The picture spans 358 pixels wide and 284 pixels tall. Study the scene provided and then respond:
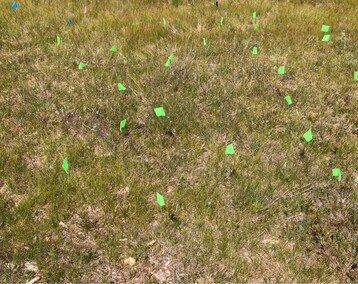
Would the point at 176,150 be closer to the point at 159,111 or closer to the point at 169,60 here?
the point at 159,111

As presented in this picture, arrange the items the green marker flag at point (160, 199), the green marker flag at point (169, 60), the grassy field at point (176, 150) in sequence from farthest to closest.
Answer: the green marker flag at point (169, 60)
the green marker flag at point (160, 199)
the grassy field at point (176, 150)

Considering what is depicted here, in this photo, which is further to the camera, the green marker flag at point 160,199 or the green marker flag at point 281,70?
the green marker flag at point 281,70

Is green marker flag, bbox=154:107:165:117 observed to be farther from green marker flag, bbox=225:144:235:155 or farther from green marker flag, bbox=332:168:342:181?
green marker flag, bbox=332:168:342:181

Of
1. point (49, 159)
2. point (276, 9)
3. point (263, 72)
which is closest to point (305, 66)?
point (263, 72)

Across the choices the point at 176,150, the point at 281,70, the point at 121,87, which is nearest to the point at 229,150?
the point at 176,150

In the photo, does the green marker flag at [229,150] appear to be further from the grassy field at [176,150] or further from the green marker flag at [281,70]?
the green marker flag at [281,70]

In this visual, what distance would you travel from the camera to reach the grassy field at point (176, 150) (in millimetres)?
3180

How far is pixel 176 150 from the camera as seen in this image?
163 inches

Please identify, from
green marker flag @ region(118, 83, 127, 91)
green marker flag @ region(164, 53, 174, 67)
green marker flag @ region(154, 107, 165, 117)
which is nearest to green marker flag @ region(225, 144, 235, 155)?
green marker flag @ region(154, 107, 165, 117)

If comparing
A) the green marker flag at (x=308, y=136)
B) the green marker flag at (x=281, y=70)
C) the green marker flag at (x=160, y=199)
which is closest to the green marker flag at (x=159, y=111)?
the green marker flag at (x=160, y=199)

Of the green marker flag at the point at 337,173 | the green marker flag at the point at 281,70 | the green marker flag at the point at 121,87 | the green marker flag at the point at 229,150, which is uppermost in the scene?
the green marker flag at the point at 121,87

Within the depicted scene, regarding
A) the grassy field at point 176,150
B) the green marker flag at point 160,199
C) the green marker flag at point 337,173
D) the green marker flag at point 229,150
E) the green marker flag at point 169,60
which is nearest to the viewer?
the grassy field at point 176,150

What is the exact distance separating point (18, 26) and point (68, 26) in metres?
0.78

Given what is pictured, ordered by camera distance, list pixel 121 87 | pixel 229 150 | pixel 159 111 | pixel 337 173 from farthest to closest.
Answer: pixel 121 87, pixel 159 111, pixel 229 150, pixel 337 173
